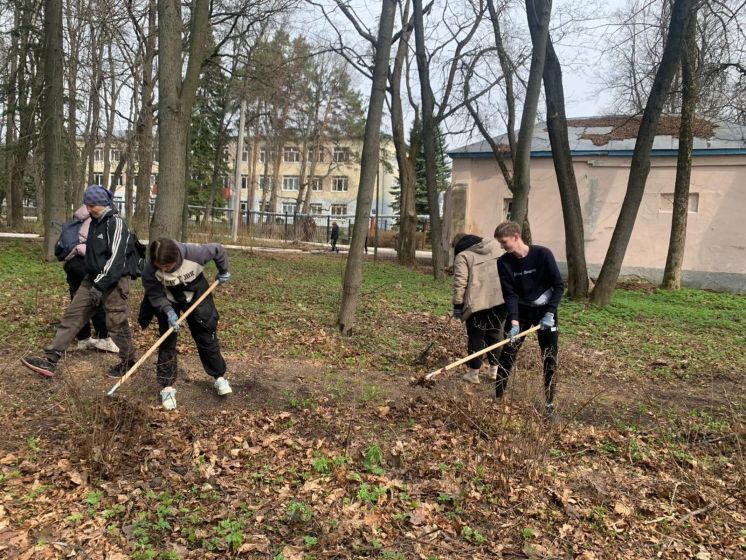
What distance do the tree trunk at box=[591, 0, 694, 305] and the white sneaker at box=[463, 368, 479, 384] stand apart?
6148 millimetres

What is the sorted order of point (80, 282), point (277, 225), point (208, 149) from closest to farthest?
point (80, 282) → point (277, 225) → point (208, 149)

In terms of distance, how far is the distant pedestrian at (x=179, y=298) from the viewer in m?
4.43

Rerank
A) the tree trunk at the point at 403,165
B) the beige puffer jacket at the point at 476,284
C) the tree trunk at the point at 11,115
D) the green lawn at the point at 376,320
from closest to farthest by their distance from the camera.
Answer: the beige puffer jacket at the point at 476,284 → the green lawn at the point at 376,320 → the tree trunk at the point at 11,115 → the tree trunk at the point at 403,165

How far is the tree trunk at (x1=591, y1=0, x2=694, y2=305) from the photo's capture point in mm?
10055

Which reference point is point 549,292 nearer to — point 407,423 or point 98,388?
point 407,423

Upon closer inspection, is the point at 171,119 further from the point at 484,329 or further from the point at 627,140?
the point at 627,140

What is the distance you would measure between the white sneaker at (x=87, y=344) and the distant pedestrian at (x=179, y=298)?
1.47 metres

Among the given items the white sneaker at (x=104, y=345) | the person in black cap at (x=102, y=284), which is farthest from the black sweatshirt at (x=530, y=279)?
the white sneaker at (x=104, y=345)

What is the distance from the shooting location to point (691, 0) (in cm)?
993

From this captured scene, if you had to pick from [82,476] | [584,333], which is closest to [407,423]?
[82,476]

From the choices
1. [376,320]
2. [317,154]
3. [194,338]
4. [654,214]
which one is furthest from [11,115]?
[317,154]

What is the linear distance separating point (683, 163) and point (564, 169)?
432cm

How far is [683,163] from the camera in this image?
13.4 m

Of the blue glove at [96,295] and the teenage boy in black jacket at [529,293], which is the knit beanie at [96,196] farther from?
the teenage boy in black jacket at [529,293]
